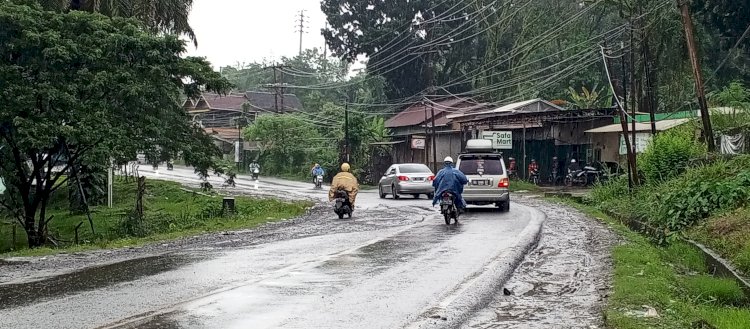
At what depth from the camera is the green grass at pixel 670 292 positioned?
26.9ft

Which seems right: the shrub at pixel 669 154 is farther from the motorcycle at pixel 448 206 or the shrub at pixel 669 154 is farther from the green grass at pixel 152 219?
the green grass at pixel 152 219

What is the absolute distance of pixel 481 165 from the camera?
2447cm

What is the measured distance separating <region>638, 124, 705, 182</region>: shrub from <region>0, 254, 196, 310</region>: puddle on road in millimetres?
16245

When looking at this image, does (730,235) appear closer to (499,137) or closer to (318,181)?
(499,137)

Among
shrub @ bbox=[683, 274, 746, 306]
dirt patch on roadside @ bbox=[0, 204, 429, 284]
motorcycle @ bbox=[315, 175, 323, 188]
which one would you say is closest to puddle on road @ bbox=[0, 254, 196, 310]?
dirt patch on roadside @ bbox=[0, 204, 429, 284]

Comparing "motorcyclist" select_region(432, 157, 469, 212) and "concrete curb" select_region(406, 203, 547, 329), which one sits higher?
"motorcyclist" select_region(432, 157, 469, 212)

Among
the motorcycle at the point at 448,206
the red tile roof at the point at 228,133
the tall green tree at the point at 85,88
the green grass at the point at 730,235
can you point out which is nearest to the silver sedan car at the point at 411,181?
the tall green tree at the point at 85,88

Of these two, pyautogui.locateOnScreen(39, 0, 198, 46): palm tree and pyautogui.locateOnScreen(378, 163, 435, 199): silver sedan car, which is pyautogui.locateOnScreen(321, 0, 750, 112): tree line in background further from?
pyautogui.locateOnScreen(39, 0, 198, 46): palm tree

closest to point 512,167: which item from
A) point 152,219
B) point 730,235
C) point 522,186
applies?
point 522,186

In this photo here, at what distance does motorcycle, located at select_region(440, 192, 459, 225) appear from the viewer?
1925cm

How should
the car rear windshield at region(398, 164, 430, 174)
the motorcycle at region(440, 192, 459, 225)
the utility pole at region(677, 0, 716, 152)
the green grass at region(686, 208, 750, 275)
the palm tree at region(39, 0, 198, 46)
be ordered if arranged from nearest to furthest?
the green grass at region(686, 208, 750, 275) < the motorcycle at region(440, 192, 459, 225) < the utility pole at region(677, 0, 716, 152) < the palm tree at region(39, 0, 198, 46) < the car rear windshield at region(398, 164, 430, 174)

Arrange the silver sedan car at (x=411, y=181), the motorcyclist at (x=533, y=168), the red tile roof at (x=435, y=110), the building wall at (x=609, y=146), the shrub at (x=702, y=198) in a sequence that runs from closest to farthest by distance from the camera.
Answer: the shrub at (x=702, y=198), the silver sedan car at (x=411, y=181), the building wall at (x=609, y=146), the motorcyclist at (x=533, y=168), the red tile roof at (x=435, y=110)

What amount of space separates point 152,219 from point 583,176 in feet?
85.6

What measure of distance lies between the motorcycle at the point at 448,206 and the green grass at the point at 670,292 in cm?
486
